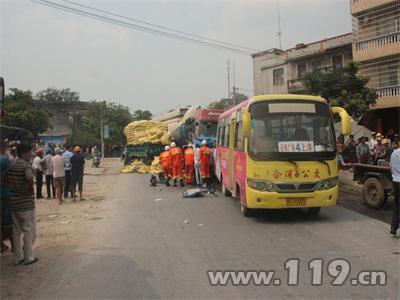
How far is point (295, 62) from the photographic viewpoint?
111ft

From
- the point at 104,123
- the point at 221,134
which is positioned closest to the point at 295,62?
the point at 221,134

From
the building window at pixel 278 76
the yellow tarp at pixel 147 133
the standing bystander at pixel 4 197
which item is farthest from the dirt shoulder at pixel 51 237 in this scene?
the building window at pixel 278 76

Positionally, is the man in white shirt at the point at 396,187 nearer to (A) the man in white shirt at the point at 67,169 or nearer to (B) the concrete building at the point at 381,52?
(A) the man in white shirt at the point at 67,169

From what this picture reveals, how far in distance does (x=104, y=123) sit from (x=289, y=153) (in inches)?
2226

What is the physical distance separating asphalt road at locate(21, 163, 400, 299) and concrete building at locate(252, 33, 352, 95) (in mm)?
19824

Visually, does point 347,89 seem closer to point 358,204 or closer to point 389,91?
point 389,91

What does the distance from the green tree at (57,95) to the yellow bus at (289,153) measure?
7902 cm

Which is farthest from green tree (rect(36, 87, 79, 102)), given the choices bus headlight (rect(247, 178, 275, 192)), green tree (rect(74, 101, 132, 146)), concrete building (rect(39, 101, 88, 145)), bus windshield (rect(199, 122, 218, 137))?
bus headlight (rect(247, 178, 275, 192))

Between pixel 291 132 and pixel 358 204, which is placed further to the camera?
pixel 358 204

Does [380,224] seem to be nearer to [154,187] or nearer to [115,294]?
[115,294]

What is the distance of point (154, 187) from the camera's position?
57.9ft

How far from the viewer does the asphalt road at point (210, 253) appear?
520 centimetres

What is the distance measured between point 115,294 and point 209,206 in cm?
697

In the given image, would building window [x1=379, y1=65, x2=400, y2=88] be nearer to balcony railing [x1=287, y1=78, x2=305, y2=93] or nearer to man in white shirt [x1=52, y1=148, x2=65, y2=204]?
balcony railing [x1=287, y1=78, x2=305, y2=93]
